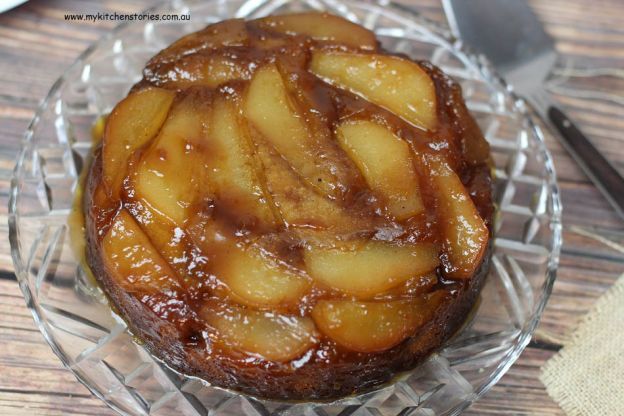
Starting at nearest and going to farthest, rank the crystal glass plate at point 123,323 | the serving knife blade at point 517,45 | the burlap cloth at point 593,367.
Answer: the crystal glass plate at point 123,323 → the burlap cloth at point 593,367 → the serving knife blade at point 517,45

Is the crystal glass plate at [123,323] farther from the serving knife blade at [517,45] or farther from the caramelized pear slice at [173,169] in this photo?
the caramelized pear slice at [173,169]

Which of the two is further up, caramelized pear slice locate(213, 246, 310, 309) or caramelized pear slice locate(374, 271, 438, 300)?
caramelized pear slice locate(213, 246, 310, 309)

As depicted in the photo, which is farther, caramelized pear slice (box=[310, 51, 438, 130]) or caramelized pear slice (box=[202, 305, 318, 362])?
caramelized pear slice (box=[310, 51, 438, 130])

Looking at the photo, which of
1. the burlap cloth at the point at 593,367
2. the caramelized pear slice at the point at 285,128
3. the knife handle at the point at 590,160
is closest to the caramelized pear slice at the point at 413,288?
the caramelized pear slice at the point at 285,128

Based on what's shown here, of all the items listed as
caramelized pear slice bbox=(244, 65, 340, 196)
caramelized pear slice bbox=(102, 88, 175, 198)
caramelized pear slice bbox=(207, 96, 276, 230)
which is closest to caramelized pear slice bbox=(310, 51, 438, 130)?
caramelized pear slice bbox=(244, 65, 340, 196)

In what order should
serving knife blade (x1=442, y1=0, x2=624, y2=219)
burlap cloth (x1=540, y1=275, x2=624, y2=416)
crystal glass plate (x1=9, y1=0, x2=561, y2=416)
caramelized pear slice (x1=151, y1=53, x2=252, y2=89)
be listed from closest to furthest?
crystal glass plate (x1=9, y1=0, x2=561, y2=416)
caramelized pear slice (x1=151, y1=53, x2=252, y2=89)
burlap cloth (x1=540, y1=275, x2=624, y2=416)
serving knife blade (x1=442, y1=0, x2=624, y2=219)

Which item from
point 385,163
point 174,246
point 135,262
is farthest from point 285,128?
point 135,262

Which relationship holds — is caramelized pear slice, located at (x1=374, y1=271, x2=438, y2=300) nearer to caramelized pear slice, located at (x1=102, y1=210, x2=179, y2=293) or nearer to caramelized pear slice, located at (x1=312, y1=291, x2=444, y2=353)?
caramelized pear slice, located at (x1=312, y1=291, x2=444, y2=353)

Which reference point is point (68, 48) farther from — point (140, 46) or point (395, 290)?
point (395, 290)
